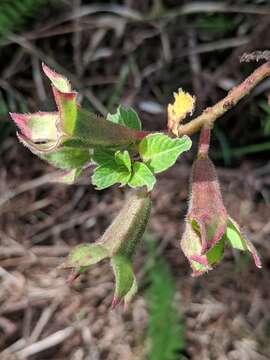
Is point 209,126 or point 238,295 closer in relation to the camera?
point 209,126

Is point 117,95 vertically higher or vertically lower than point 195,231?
higher

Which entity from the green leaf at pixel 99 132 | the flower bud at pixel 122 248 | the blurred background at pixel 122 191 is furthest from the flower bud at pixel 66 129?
the blurred background at pixel 122 191

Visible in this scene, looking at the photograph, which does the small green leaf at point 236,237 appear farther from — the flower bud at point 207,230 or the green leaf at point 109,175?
the green leaf at point 109,175

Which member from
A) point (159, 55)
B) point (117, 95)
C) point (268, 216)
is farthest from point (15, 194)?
point (268, 216)

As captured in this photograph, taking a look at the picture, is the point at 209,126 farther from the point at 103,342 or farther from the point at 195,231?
the point at 103,342

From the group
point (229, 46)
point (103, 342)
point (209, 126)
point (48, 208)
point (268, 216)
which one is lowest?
point (103, 342)

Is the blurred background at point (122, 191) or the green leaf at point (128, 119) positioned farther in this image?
the blurred background at point (122, 191)

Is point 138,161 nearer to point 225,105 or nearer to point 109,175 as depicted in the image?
point 109,175
